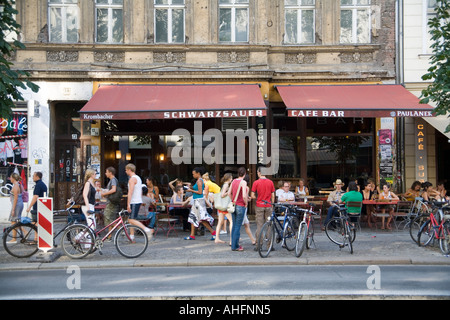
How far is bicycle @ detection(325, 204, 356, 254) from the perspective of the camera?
9.85 metres

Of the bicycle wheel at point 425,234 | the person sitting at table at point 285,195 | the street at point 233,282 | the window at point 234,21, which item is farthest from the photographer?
the window at point 234,21

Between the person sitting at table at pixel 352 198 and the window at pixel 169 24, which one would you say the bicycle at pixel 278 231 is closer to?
the person sitting at table at pixel 352 198

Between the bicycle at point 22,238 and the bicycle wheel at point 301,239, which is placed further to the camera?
the bicycle at point 22,238

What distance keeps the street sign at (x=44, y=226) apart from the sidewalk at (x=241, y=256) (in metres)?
0.38

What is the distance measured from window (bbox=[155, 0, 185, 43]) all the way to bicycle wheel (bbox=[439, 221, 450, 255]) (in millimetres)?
9763

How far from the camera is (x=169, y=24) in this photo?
49.7 ft

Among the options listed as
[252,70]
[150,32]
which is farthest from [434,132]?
[150,32]

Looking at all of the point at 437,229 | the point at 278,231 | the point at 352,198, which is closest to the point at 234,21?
the point at 352,198

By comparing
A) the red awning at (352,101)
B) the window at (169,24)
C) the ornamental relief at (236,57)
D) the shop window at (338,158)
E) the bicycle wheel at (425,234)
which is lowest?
the bicycle wheel at (425,234)

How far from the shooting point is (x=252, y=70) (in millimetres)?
14719

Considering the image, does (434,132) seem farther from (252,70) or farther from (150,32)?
(150,32)

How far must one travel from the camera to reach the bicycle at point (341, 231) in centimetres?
985


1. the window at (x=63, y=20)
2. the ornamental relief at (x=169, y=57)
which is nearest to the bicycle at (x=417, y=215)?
the ornamental relief at (x=169, y=57)

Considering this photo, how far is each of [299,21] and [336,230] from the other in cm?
800
